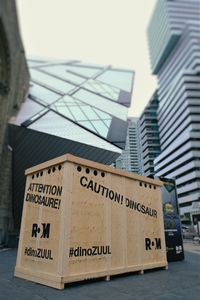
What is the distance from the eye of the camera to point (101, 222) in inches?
245

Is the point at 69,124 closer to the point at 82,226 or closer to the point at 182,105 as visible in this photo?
the point at 82,226

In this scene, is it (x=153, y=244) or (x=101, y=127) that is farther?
(x=101, y=127)

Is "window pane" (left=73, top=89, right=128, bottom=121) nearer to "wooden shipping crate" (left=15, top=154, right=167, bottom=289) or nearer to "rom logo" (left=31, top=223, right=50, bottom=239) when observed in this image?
"wooden shipping crate" (left=15, top=154, right=167, bottom=289)

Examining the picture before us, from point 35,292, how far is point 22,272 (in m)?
1.58

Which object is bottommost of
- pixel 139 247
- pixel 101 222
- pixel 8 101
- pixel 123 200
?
pixel 139 247

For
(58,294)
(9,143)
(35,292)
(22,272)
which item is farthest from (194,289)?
(9,143)

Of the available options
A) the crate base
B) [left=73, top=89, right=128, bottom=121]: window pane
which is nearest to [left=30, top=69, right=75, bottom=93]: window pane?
[left=73, top=89, right=128, bottom=121]: window pane

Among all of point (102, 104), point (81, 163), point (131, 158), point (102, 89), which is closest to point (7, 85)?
point (102, 104)

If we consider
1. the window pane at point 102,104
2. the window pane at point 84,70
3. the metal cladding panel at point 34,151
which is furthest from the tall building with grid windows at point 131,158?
the window pane at point 84,70

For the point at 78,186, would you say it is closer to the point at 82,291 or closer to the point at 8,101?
the point at 82,291

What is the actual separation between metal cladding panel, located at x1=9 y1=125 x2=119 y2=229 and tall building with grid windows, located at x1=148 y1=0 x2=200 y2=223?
2437 centimetres

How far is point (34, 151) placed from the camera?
20.0 meters

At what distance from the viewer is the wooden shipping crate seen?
18.2 feet

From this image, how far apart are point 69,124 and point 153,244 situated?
583 inches
